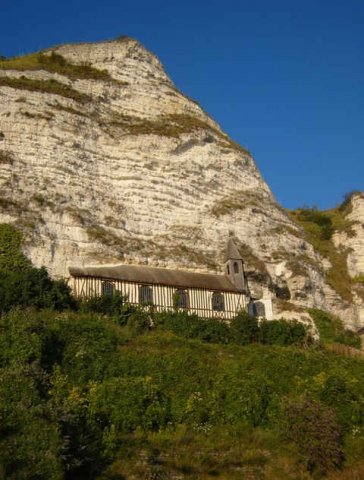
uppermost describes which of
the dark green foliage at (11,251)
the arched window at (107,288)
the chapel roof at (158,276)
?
the dark green foliage at (11,251)

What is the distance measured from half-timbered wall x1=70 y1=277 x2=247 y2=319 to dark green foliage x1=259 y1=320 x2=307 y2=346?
9.23 ft

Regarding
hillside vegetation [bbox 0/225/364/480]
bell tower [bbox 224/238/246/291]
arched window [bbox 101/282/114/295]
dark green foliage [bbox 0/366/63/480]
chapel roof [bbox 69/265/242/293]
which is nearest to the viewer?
dark green foliage [bbox 0/366/63/480]

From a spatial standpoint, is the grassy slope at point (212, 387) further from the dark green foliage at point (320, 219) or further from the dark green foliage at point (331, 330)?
the dark green foliage at point (320, 219)

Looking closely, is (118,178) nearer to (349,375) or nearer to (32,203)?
(32,203)

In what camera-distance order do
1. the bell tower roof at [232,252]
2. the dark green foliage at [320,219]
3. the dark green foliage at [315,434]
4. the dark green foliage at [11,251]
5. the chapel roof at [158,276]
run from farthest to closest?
the dark green foliage at [320,219]
the bell tower roof at [232,252]
the chapel roof at [158,276]
the dark green foliage at [11,251]
the dark green foliage at [315,434]

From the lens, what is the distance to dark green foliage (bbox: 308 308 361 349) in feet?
112

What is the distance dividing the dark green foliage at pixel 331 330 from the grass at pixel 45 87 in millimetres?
18789

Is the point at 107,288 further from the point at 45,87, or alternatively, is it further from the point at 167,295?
the point at 45,87

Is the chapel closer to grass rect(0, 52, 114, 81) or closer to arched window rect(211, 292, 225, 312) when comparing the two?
arched window rect(211, 292, 225, 312)

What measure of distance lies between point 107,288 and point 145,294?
6.45 feet

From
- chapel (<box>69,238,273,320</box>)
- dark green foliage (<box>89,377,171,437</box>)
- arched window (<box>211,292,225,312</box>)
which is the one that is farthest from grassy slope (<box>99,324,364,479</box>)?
arched window (<box>211,292,225,312</box>)

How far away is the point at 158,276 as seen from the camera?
32.8 metres

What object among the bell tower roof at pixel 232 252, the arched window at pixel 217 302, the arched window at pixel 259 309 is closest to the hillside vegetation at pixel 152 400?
the arched window at pixel 217 302

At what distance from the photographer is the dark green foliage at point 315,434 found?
18953mm
